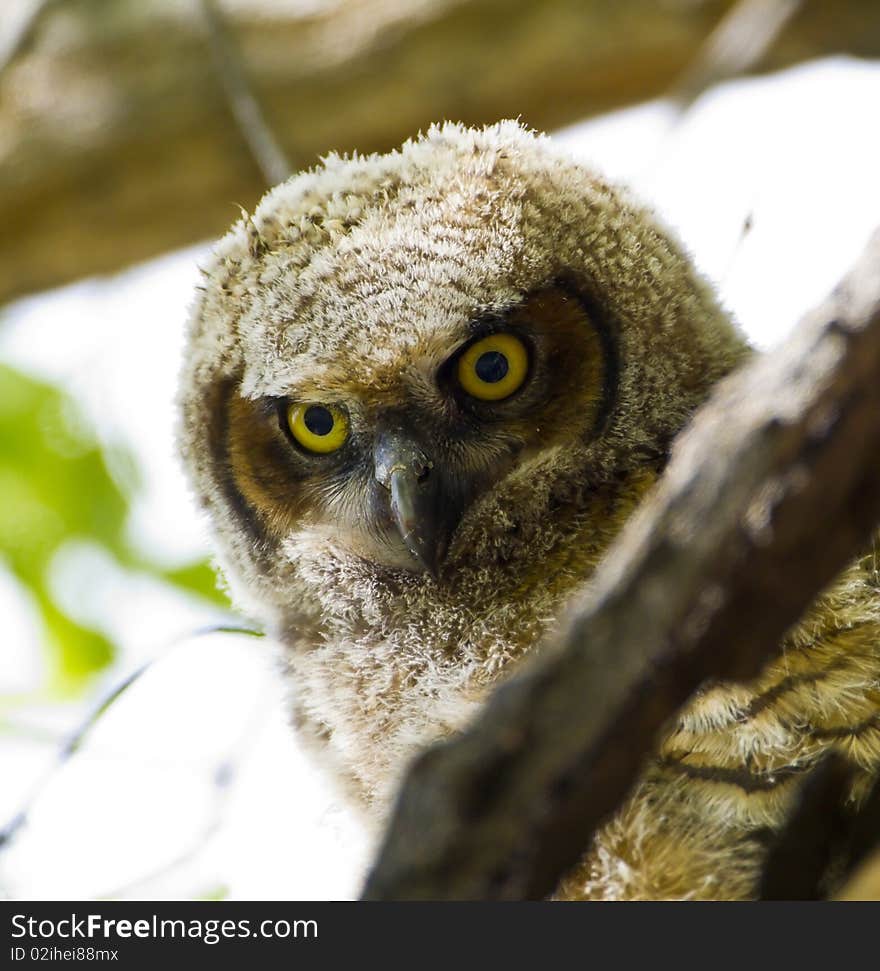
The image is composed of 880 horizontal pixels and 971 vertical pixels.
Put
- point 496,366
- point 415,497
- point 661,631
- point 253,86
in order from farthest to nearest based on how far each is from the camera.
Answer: point 253,86
point 496,366
point 415,497
point 661,631

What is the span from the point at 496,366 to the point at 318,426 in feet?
1.25

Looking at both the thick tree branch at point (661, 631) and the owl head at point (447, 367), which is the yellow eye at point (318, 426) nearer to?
the owl head at point (447, 367)

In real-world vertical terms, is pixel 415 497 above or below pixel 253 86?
below

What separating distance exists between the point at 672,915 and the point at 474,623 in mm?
916

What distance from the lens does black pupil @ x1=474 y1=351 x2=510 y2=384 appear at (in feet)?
7.68

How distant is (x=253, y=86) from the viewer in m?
4.03

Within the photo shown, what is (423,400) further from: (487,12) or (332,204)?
(487,12)

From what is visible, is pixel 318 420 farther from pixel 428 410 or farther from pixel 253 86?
pixel 253 86

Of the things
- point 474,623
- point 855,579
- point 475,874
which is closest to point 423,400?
point 474,623

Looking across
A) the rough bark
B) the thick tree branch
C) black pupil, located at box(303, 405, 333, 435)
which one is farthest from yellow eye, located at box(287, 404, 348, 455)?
the rough bark

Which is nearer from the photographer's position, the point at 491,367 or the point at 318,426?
the point at 491,367

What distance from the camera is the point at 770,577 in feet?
3.59

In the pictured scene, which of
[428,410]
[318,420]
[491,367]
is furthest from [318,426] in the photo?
[491,367]

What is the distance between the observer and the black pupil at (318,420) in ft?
8.02
